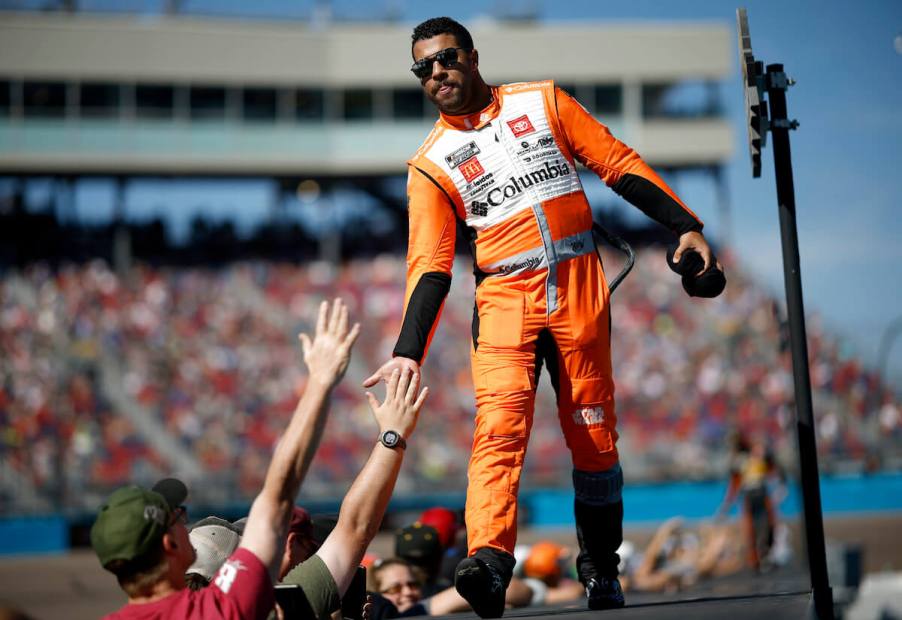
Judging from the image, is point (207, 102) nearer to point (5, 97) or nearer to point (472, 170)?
point (5, 97)

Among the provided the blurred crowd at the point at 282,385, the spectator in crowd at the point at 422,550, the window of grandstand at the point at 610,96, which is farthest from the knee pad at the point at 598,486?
the window of grandstand at the point at 610,96

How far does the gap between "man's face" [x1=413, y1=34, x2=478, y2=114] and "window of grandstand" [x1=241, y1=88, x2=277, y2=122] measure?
25513mm

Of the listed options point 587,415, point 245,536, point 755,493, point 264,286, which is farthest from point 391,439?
point 264,286

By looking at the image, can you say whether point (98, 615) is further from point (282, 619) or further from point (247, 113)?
point (247, 113)

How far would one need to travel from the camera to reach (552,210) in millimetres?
3938

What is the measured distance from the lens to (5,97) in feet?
90.7

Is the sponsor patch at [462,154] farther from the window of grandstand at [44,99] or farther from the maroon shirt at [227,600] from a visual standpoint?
the window of grandstand at [44,99]

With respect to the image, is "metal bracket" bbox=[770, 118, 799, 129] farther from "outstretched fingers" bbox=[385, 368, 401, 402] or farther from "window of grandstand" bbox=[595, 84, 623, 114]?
"window of grandstand" bbox=[595, 84, 623, 114]

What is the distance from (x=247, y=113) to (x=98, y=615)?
1888 cm

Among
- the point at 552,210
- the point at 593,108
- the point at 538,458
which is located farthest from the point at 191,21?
the point at 552,210

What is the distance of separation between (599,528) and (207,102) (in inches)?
1038

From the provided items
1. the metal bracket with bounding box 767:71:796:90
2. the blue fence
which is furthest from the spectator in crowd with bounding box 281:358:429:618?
the blue fence

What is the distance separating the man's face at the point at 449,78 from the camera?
12.9ft

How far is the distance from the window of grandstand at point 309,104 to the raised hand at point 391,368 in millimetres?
26019
